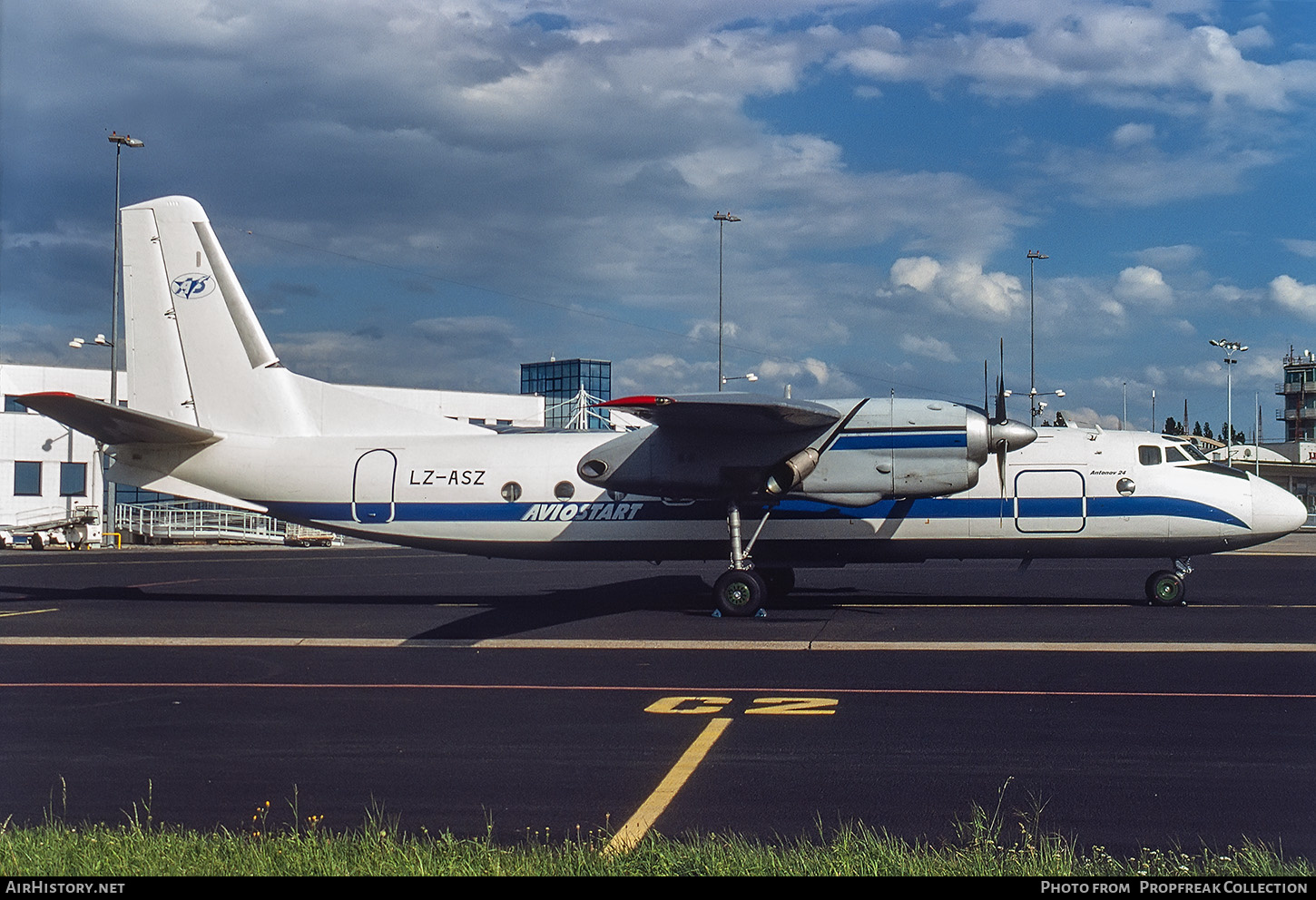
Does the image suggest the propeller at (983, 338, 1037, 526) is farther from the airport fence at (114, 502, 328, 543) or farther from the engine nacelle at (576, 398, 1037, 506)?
the airport fence at (114, 502, 328, 543)

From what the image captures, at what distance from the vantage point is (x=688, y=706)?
1079 centimetres

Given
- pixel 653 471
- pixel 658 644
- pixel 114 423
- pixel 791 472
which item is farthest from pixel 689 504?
pixel 114 423

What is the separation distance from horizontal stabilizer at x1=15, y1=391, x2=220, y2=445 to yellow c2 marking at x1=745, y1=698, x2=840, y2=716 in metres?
11.9

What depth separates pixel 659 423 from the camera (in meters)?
17.2

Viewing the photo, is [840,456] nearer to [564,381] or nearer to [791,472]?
[791,472]

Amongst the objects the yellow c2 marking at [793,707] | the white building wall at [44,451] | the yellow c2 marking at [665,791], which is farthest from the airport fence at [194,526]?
the yellow c2 marking at [665,791]

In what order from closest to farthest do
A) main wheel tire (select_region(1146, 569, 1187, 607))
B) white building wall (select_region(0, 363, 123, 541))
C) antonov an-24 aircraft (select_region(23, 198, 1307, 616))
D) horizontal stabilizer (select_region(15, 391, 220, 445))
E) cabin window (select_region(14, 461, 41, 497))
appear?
horizontal stabilizer (select_region(15, 391, 220, 445)) < antonov an-24 aircraft (select_region(23, 198, 1307, 616)) < main wheel tire (select_region(1146, 569, 1187, 607)) < white building wall (select_region(0, 363, 123, 541)) < cabin window (select_region(14, 461, 41, 497))

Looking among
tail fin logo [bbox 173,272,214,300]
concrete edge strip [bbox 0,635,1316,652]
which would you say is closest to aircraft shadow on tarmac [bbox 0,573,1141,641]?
concrete edge strip [bbox 0,635,1316,652]

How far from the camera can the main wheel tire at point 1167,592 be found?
1877cm

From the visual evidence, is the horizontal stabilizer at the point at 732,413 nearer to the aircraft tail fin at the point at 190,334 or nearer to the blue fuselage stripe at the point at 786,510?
the blue fuselage stripe at the point at 786,510

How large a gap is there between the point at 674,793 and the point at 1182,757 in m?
3.99

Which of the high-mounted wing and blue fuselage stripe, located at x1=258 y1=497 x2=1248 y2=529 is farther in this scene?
blue fuselage stripe, located at x1=258 y1=497 x2=1248 y2=529

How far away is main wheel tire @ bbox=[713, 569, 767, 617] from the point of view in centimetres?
1805

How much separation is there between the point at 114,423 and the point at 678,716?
1321cm
